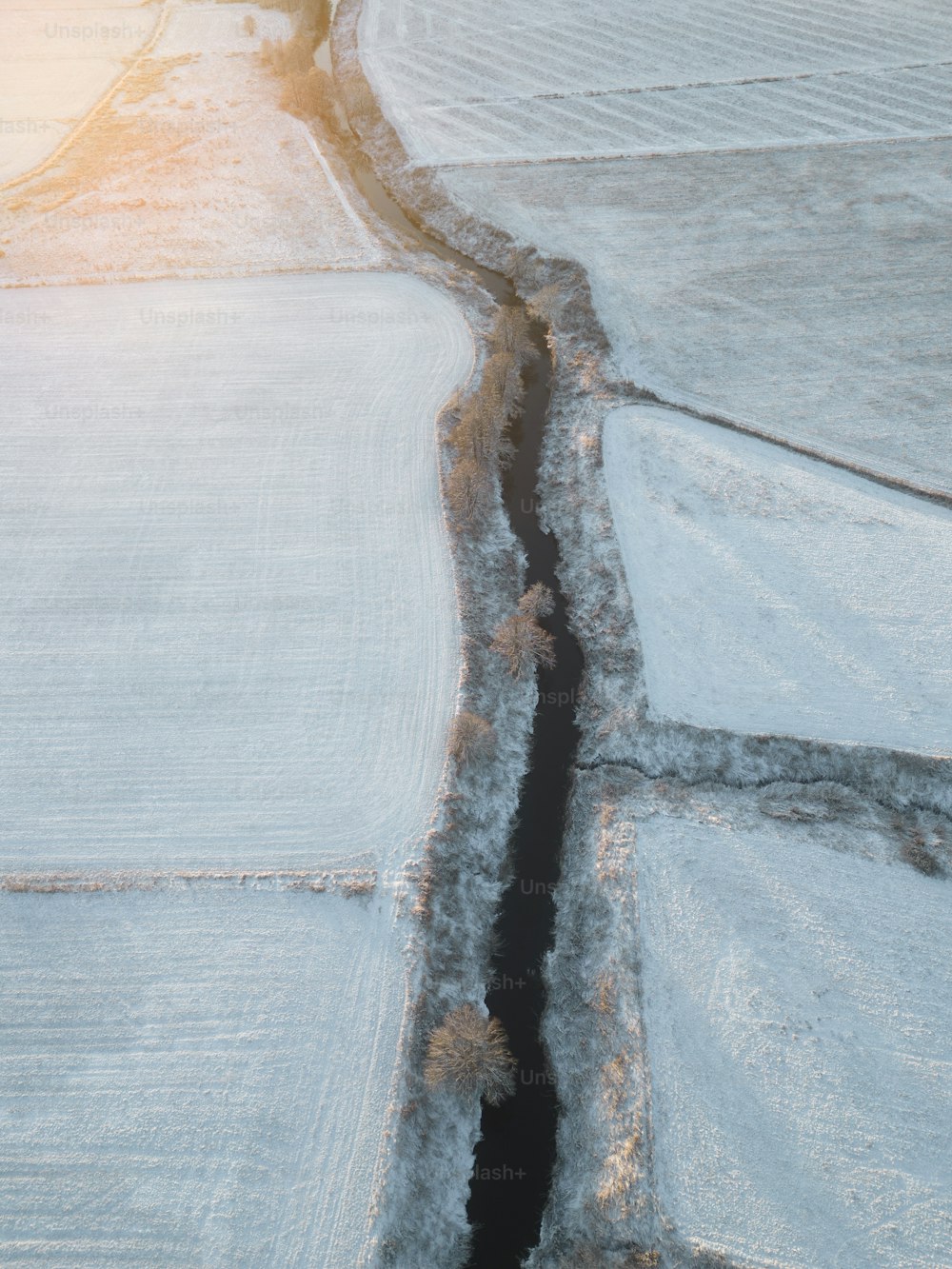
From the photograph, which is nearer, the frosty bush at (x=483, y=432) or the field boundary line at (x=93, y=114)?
the frosty bush at (x=483, y=432)

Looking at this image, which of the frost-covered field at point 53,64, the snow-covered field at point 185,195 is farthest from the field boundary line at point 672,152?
the frost-covered field at point 53,64

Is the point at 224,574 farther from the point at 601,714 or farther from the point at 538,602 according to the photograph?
the point at 601,714

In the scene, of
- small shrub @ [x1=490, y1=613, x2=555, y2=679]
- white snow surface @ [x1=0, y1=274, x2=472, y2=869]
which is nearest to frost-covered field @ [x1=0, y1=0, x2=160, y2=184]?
white snow surface @ [x1=0, y1=274, x2=472, y2=869]

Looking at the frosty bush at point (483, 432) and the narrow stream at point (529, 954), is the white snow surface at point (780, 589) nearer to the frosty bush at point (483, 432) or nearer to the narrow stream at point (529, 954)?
the narrow stream at point (529, 954)

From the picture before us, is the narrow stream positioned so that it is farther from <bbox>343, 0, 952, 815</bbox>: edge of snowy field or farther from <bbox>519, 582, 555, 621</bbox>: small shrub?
<bbox>343, 0, 952, 815</bbox>: edge of snowy field

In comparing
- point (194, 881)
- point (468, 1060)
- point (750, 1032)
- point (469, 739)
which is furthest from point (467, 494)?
point (750, 1032)

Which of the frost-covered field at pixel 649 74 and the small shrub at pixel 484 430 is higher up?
the frost-covered field at pixel 649 74
